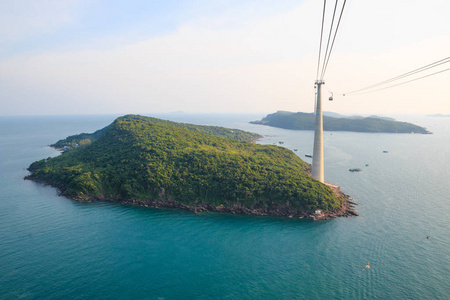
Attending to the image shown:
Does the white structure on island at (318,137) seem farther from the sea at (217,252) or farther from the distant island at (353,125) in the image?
the distant island at (353,125)

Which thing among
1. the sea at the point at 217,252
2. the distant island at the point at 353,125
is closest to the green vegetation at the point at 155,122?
the sea at the point at 217,252

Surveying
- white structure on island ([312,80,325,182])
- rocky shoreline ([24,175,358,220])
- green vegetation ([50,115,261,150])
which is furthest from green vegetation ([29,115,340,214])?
green vegetation ([50,115,261,150])

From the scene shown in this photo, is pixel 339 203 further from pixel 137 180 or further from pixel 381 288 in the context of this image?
pixel 137 180

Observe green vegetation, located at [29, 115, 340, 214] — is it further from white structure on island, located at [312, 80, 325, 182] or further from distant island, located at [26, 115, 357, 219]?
white structure on island, located at [312, 80, 325, 182]

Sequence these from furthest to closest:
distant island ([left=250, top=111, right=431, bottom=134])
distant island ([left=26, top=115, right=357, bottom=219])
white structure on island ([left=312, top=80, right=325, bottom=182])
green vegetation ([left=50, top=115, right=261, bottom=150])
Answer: distant island ([left=250, top=111, right=431, bottom=134]) → green vegetation ([left=50, top=115, right=261, bottom=150]) → white structure on island ([left=312, top=80, right=325, bottom=182]) → distant island ([left=26, top=115, right=357, bottom=219])

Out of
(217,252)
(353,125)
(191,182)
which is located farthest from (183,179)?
(353,125)
